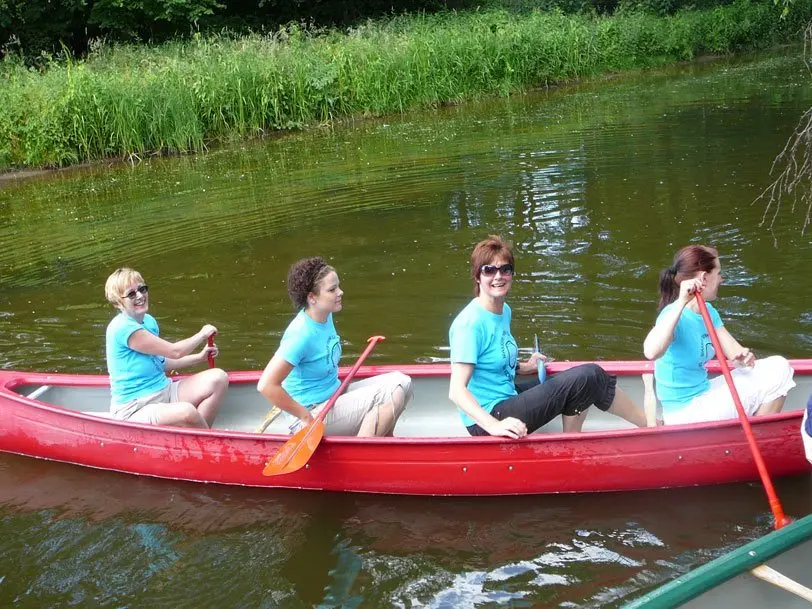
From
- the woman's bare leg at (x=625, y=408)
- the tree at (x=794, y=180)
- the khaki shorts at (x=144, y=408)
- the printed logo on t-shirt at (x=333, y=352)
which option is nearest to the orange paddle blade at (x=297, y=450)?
the printed logo on t-shirt at (x=333, y=352)

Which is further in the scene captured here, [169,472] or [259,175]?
[259,175]

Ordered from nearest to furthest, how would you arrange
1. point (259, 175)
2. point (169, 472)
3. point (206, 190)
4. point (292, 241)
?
point (169, 472) → point (292, 241) → point (206, 190) → point (259, 175)

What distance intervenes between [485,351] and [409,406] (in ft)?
4.48

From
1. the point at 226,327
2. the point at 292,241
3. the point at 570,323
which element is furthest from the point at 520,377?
the point at 292,241

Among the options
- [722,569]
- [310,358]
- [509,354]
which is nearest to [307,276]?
[310,358]

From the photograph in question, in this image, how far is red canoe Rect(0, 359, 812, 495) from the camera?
4.72 metres

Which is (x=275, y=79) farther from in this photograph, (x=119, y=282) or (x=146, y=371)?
(x=119, y=282)

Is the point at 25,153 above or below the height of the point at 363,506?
above

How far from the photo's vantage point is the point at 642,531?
15.0 feet

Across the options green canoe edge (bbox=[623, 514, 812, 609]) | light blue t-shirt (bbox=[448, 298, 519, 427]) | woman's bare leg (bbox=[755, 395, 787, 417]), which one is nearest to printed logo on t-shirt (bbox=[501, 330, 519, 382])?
light blue t-shirt (bbox=[448, 298, 519, 427])

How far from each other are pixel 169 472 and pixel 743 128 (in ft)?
38.0

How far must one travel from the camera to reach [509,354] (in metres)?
4.80

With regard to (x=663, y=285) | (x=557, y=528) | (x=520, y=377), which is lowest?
(x=557, y=528)

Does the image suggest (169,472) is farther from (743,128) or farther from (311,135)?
(311,135)
